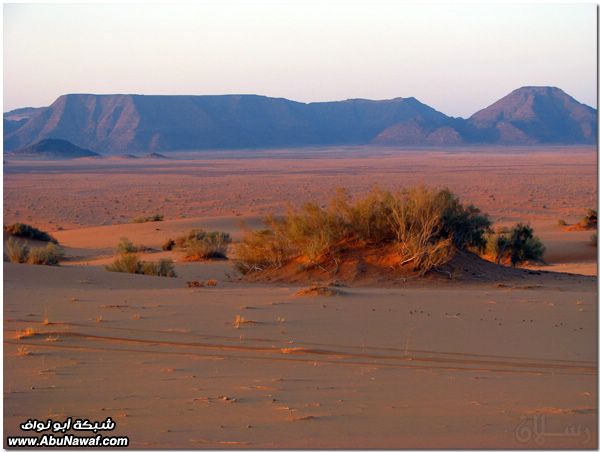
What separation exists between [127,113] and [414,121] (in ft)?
197

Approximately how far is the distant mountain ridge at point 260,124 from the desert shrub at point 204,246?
421 feet

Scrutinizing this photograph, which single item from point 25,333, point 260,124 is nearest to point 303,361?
point 25,333

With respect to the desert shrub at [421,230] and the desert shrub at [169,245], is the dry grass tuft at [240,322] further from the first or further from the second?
the desert shrub at [169,245]

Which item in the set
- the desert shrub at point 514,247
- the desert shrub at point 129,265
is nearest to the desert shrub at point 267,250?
the desert shrub at point 129,265

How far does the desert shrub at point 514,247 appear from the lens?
23172mm

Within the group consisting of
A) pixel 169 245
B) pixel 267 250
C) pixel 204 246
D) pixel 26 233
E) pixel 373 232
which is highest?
pixel 373 232

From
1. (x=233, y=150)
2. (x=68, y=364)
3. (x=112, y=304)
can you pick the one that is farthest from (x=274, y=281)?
(x=233, y=150)

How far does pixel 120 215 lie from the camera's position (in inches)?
1929

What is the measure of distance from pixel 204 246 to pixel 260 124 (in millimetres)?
153324

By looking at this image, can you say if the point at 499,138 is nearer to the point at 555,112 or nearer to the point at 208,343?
the point at 555,112

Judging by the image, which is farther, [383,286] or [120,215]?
[120,215]

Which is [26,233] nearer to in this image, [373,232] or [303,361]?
[373,232]

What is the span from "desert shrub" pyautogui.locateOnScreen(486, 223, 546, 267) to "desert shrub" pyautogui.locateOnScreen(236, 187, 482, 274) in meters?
4.13

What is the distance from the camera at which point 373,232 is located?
1803 centimetres
